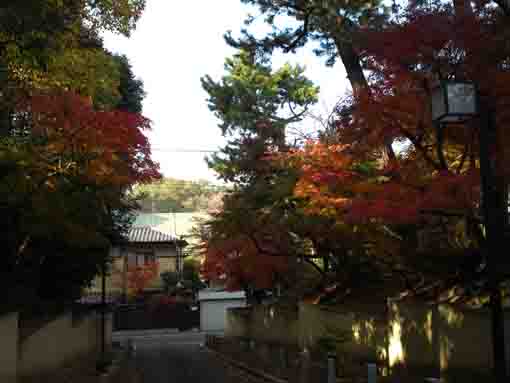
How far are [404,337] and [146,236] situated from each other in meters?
49.3

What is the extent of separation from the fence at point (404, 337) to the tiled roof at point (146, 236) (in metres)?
37.8

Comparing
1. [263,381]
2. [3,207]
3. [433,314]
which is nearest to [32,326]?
[3,207]

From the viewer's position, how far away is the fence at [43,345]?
14320 millimetres

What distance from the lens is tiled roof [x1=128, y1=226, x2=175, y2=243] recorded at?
62287 millimetres

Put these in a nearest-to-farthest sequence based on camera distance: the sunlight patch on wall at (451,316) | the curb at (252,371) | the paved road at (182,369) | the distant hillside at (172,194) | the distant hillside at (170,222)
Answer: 1. the sunlight patch on wall at (451,316)
2. the curb at (252,371)
3. the paved road at (182,369)
4. the distant hillside at (170,222)
5. the distant hillside at (172,194)

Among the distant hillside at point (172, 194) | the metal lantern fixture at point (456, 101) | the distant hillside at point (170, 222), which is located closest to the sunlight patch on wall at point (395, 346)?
the metal lantern fixture at point (456, 101)

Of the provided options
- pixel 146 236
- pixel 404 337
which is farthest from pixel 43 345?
pixel 146 236

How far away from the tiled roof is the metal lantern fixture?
53.8 meters

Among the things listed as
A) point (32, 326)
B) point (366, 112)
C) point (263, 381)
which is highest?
point (366, 112)

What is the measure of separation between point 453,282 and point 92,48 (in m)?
13.6

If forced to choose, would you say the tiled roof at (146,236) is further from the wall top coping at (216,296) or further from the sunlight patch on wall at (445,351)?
the sunlight patch on wall at (445,351)

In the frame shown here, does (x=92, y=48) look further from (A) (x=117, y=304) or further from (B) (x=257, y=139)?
(A) (x=117, y=304)

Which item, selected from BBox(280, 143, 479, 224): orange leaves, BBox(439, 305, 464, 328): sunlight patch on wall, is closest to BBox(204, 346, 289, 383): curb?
BBox(280, 143, 479, 224): orange leaves

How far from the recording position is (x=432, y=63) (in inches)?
501
